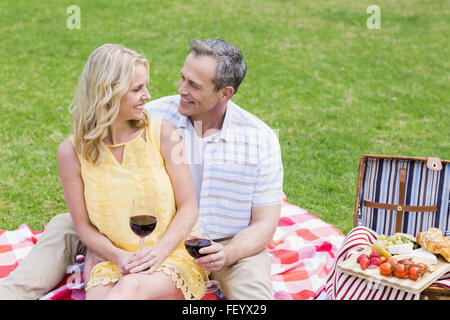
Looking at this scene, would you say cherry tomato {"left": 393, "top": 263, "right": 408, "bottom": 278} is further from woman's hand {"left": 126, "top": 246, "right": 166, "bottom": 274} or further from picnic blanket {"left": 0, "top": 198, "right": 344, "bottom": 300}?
woman's hand {"left": 126, "top": 246, "right": 166, "bottom": 274}

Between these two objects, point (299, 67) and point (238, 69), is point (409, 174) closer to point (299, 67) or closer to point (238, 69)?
point (238, 69)

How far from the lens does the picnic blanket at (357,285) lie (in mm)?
3400

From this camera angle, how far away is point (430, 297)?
3400 millimetres

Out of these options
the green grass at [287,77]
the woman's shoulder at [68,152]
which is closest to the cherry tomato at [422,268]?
the woman's shoulder at [68,152]

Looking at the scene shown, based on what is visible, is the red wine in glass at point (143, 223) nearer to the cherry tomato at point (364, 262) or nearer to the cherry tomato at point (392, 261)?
the cherry tomato at point (364, 262)

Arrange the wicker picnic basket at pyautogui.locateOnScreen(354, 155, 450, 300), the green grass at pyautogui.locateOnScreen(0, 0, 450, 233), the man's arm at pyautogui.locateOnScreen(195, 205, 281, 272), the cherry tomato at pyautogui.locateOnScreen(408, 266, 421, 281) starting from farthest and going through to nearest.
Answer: the green grass at pyautogui.locateOnScreen(0, 0, 450, 233)
the wicker picnic basket at pyautogui.locateOnScreen(354, 155, 450, 300)
the man's arm at pyautogui.locateOnScreen(195, 205, 281, 272)
the cherry tomato at pyautogui.locateOnScreen(408, 266, 421, 281)

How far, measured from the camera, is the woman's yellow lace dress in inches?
139

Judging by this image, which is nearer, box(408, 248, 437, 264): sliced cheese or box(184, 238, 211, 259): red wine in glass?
box(184, 238, 211, 259): red wine in glass

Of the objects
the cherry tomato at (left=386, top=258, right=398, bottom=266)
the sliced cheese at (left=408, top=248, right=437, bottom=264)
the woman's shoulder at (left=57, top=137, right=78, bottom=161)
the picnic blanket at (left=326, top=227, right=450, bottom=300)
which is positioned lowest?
the picnic blanket at (left=326, top=227, right=450, bottom=300)

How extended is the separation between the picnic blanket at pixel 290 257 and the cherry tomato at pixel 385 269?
82cm

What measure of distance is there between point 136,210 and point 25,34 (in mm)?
9024

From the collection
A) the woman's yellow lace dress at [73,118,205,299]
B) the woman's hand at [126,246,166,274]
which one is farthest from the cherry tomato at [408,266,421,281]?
the woman's hand at [126,246,166,274]

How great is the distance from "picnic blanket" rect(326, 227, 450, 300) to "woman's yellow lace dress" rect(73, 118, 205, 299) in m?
0.85
